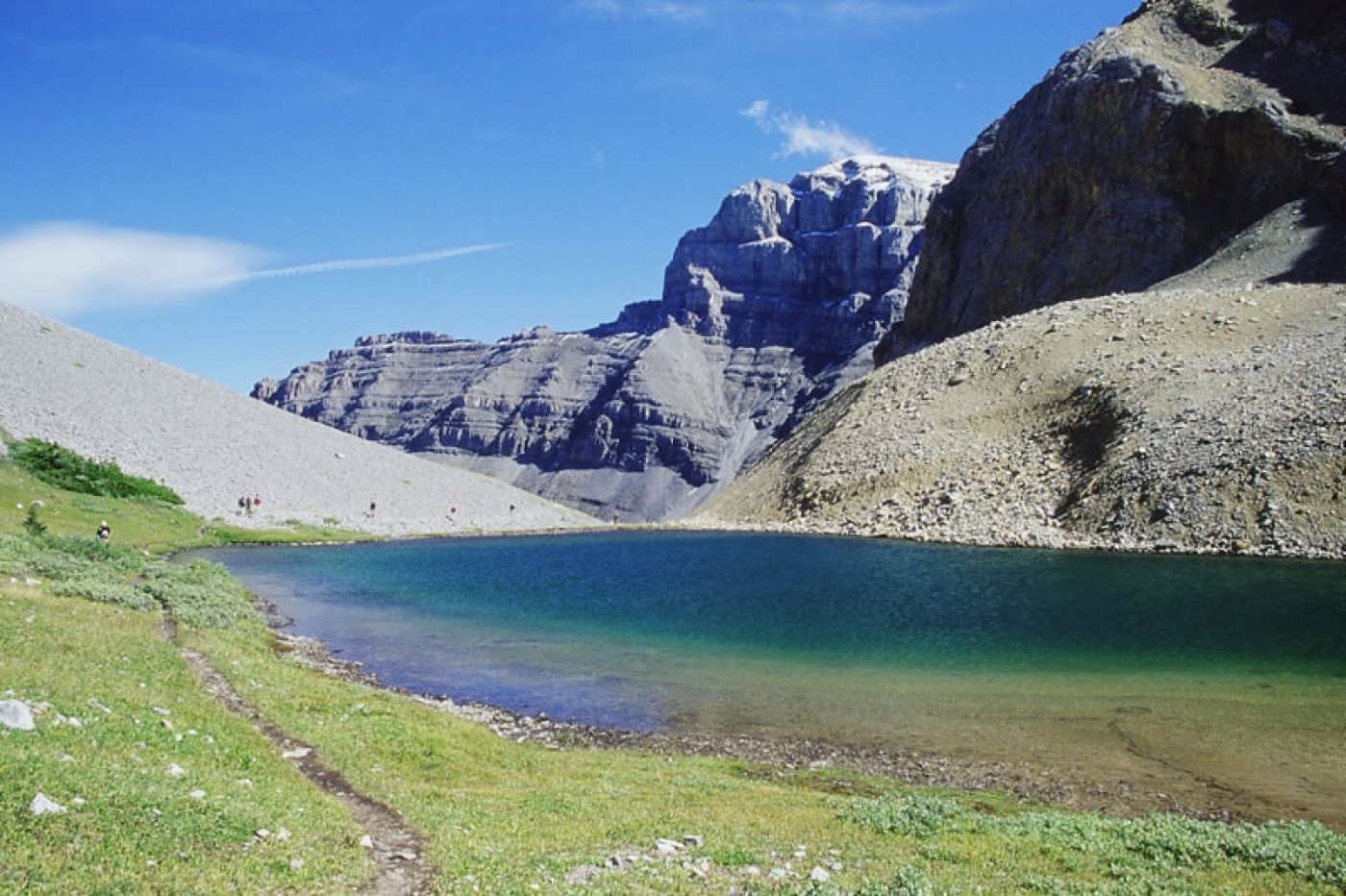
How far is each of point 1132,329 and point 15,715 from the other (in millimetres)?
92833

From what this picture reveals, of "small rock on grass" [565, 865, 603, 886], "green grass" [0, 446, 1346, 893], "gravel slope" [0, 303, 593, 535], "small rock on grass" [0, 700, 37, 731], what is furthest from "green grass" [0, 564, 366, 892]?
"gravel slope" [0, 303, 593, 535]

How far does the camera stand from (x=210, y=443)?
102250 mm

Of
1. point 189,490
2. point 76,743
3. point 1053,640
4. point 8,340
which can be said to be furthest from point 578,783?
point 8,340

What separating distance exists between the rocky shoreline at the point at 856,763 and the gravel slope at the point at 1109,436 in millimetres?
44748

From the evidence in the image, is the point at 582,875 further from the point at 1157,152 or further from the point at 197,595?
the point at 1157,152

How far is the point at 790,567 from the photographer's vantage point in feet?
208

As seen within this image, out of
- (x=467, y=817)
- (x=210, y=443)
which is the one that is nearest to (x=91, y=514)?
(x=210, y=443)

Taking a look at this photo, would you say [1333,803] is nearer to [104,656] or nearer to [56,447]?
[104,656]

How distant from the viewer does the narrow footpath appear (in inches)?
421

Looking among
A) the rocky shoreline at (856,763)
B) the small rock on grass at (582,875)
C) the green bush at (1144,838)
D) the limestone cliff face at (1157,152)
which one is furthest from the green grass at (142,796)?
the limestone cliff face at (1157,152)

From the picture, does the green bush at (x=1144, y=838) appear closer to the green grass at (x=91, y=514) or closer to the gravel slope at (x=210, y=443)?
the green grass at (x=91, y=514)

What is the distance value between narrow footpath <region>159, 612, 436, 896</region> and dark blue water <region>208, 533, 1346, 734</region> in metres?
9.08

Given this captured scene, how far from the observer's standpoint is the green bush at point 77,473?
72.8m

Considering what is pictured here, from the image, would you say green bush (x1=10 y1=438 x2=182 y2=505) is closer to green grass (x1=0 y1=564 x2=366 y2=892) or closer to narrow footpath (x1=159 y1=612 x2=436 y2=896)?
narrow footpath (x1=159 y1=612 x2=436 y2=896)
